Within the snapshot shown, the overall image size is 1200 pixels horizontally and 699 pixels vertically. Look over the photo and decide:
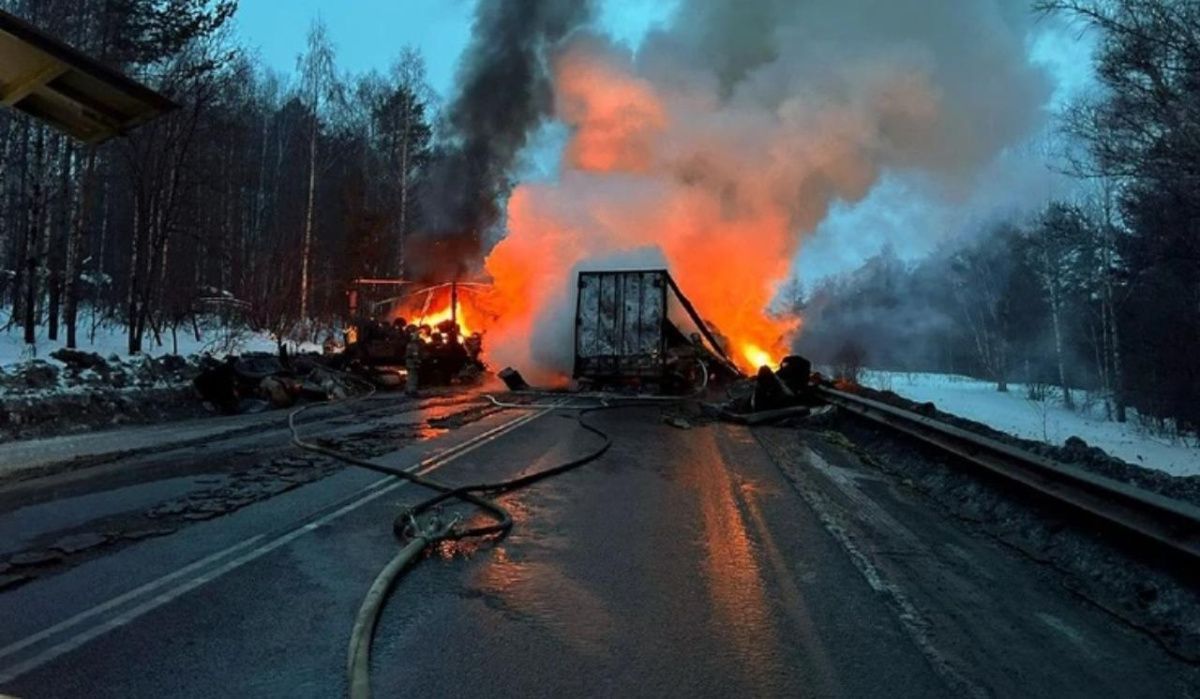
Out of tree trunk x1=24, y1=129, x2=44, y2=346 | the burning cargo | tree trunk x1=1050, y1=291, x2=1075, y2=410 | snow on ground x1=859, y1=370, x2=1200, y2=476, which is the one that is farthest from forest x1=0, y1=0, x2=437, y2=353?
tree trunk x1=1050, y1=291, x2=1075, y2=410

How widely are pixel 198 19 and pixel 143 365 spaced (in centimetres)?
1213

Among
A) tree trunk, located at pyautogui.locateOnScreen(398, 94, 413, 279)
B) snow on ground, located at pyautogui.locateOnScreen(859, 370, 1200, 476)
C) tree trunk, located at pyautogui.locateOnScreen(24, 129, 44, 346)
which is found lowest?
snow on ground, located at pyautogui.locateOnScreen(859, 370, 1200, 476)

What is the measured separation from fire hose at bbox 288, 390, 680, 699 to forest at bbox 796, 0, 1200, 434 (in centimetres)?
1124

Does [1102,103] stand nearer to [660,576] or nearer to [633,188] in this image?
[633,188]

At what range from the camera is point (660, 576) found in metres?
4.57

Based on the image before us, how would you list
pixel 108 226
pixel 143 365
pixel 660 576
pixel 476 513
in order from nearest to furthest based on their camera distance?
pixel 660 576
pixel 476 513
pixel 143 365
pixel 108 226

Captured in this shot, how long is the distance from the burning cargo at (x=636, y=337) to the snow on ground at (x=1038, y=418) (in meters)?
7.49

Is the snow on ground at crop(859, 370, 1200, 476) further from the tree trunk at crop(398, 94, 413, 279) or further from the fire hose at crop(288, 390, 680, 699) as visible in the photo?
Result: the tree trunk at crop(398, 94, 413, 279)

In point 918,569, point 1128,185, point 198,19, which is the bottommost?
point 918,569

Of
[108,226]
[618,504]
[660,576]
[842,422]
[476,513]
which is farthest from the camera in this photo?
[108,226]

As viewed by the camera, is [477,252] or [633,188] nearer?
[633,188]

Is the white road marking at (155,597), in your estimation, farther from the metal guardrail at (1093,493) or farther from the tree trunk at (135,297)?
the tree trunk at (135,297)

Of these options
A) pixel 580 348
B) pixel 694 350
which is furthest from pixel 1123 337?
pixel 580 348

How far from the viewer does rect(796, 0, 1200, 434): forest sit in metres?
14.5
